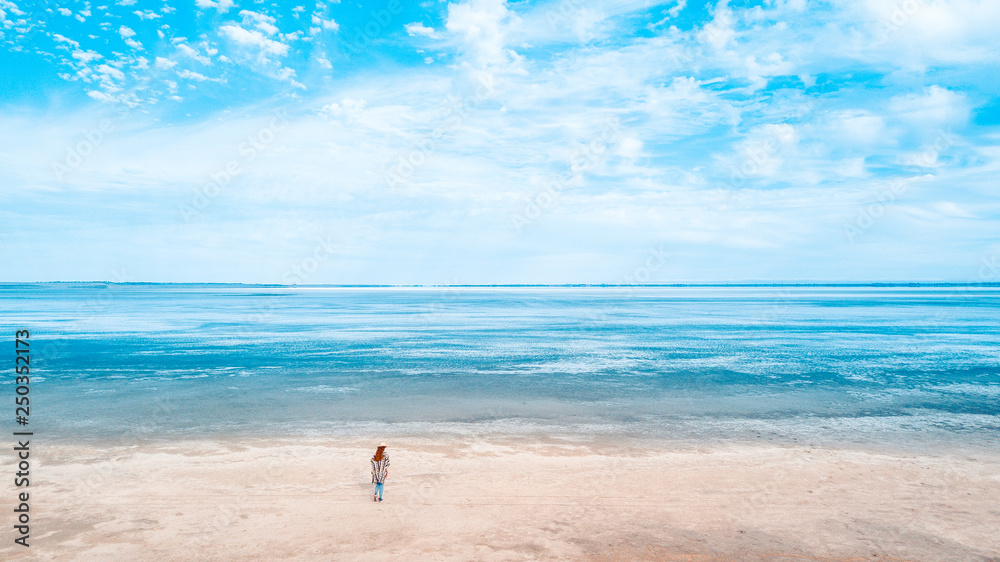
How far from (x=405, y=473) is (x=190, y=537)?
4929mm

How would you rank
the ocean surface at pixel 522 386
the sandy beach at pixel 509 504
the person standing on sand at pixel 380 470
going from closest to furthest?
1. the sandy beach at pixel 509 504
2. the person standing on sand at pixel 380 470
3. the ocean surface at pixel 522 386

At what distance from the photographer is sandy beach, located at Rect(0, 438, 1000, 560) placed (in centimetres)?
1027

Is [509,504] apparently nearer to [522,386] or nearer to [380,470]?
[380,470]

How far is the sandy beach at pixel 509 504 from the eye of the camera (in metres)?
10.3

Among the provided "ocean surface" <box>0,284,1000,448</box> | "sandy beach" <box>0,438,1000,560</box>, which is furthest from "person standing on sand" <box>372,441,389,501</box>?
"ocean surface" <box>0,284,1000,448</box>

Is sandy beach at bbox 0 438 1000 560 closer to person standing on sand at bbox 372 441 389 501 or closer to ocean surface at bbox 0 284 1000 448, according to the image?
person standing on sand at bbox 372 441 389 501

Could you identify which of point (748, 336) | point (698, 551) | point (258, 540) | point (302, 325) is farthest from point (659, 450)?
point (302, 325)

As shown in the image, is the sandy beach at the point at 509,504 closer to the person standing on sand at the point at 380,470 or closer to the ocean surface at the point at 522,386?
the person standing on sand at the point at 380,470

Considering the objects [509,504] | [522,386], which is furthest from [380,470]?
[522,386]

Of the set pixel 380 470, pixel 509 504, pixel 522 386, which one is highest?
pixel 380 470

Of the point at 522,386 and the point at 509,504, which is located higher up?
the point at 522,386

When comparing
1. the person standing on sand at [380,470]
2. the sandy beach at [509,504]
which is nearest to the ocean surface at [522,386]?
the sandy beach at [509,504]

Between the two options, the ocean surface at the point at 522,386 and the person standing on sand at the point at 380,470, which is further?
the ocean surface at the point at 522,386

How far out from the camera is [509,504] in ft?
40.1
